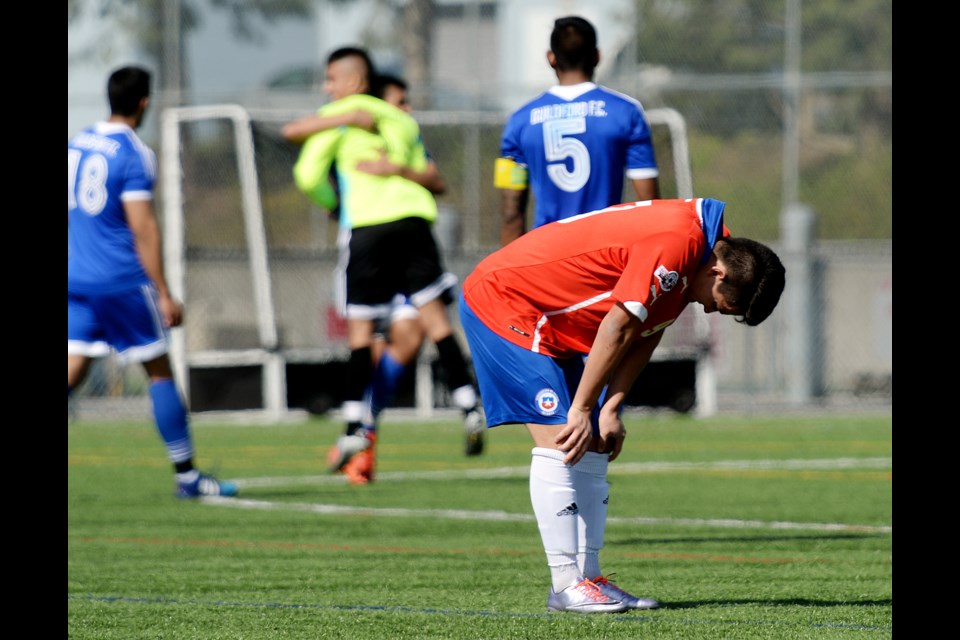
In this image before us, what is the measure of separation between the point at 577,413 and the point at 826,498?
402cm

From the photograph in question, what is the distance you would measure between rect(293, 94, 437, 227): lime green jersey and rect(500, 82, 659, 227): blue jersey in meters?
2.74

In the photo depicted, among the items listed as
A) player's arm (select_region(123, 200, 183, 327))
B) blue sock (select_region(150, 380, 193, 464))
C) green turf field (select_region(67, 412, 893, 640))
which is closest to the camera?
green turf field (select_region(67, 412, 893, 640))

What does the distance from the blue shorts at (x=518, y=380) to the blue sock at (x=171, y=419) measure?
367cm

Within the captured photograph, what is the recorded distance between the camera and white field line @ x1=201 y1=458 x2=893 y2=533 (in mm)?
7117

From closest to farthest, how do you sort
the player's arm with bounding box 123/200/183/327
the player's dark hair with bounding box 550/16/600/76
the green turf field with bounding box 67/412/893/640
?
the green turf field with bounding box 67/412/893/640, the player's dark hair with bounding box 550/16/600/76, the player's arm with bounding box 123/200/183/327

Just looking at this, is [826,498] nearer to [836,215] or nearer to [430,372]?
[430,372]

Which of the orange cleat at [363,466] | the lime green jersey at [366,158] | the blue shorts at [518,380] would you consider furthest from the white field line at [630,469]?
the blue shorts at [518,380]

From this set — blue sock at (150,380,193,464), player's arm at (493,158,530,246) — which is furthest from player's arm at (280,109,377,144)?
player's arm at (493,158,530,246)

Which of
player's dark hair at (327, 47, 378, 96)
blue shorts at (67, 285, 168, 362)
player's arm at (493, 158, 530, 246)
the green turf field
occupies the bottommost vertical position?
the green turf field

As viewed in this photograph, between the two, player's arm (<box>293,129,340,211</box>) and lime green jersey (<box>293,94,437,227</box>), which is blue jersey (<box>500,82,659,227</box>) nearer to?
lime green jersey (<box>293,94,437,227</box>)

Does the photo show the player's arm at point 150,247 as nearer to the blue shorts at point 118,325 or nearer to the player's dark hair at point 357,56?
the blue shorts at point 118,325

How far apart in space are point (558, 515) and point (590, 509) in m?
0.14

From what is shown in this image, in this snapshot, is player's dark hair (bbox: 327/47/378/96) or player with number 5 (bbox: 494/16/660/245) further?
player's dark hair (bbox: 327/47/378/96)

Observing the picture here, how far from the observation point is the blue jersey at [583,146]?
690 centimetres
